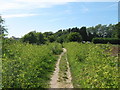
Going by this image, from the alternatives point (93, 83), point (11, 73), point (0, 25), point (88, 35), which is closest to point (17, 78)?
point (11, 73)

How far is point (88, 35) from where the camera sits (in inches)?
2327

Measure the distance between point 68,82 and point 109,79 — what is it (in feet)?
9.51

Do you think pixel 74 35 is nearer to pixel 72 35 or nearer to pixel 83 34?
pixel 72 35

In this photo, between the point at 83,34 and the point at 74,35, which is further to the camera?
the point at 83,34

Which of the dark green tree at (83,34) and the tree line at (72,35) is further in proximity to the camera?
the dark green tree at (83,34)

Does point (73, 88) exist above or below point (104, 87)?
below

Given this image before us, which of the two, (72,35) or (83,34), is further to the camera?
(83,34)

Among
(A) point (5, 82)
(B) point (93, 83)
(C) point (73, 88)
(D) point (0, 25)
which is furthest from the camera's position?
(D) point (0, 25)

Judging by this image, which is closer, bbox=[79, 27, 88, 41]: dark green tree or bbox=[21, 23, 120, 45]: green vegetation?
bbox=[21, 23, 120, 45]: green vegetation

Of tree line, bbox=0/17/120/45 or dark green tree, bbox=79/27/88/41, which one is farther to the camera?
dark green tree, bbox=79/27/88/41

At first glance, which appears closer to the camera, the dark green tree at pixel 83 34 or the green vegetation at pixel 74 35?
the green vegetation at pixel 74 35

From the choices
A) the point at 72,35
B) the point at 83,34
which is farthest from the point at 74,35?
the point at 83,34

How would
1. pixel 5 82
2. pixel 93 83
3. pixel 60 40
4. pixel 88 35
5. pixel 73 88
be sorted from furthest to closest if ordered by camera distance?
pixel 88 35
pixel 60 40
pixel 73 88
pixel 93 83
pixel 5 82

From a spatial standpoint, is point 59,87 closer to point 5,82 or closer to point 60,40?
point 5,82
